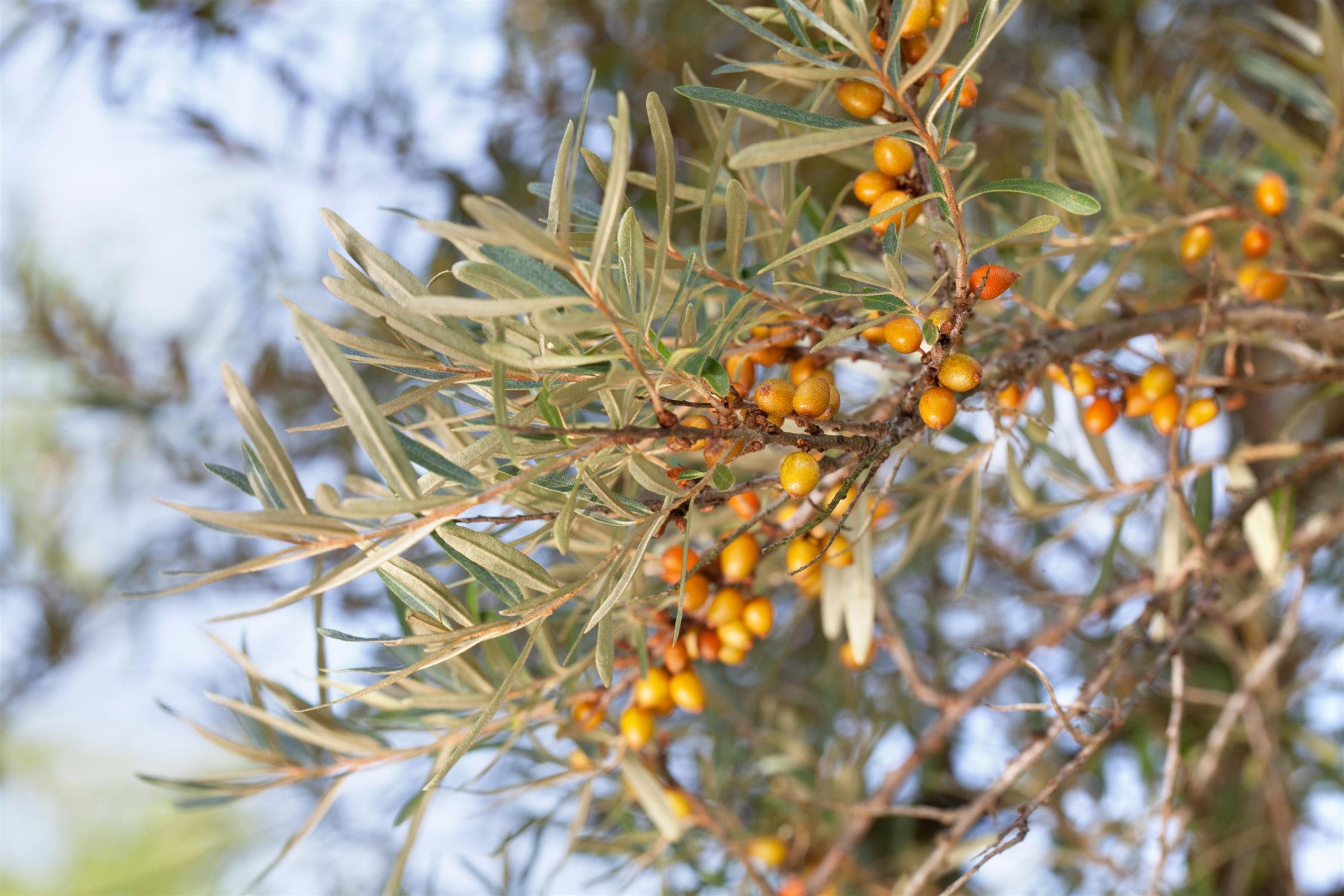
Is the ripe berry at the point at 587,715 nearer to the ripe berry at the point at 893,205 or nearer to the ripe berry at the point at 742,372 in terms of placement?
the ripe berry at the point at 742,372

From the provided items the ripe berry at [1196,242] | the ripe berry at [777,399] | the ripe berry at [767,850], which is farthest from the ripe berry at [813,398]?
the ripe berry at [767,850]

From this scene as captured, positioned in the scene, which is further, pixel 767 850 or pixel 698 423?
pixel 767 850

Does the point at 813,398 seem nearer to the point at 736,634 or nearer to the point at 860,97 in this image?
the point at 860,97

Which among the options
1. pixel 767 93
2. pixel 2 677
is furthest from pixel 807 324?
pixel 2 677

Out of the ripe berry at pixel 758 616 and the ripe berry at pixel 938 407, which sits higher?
the ripe berry at pixel 938 407

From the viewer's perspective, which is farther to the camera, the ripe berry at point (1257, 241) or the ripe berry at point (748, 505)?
the ripe berry at point (1257, 241)

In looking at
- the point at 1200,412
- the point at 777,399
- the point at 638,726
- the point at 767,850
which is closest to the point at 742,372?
the point at 777,399
